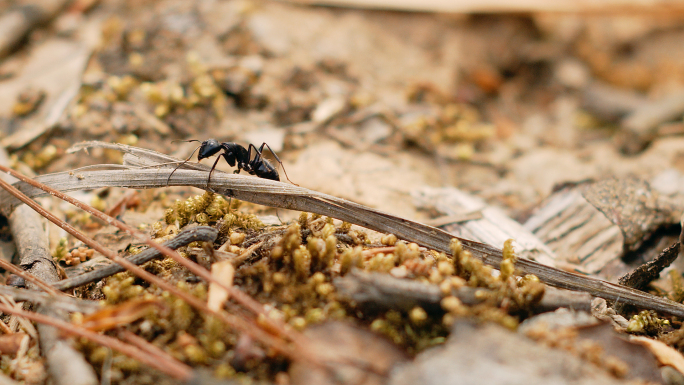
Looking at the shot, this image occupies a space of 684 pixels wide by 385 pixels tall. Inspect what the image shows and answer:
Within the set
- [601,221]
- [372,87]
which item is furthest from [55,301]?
[372,87]

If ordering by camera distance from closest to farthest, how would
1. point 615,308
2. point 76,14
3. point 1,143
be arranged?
point 615,308 < point 1,143 < point 76,14

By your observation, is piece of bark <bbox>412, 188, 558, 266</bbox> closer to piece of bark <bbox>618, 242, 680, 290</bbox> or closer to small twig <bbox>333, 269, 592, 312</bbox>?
piece of bark <bbox>618, 242, 680, 290</bbox>

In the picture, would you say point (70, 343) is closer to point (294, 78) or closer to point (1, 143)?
point (1, 143)

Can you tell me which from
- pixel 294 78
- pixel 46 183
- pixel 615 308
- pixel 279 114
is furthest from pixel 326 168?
pixel 615 308

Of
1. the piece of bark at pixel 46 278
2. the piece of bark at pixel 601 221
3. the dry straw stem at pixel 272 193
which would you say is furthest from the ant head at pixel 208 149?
the piece of bark at pixel 601 221

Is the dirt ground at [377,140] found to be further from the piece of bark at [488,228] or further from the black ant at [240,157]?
the black ant at [240,157]

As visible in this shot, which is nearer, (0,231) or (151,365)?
(151,365)

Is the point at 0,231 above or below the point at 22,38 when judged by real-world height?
below
